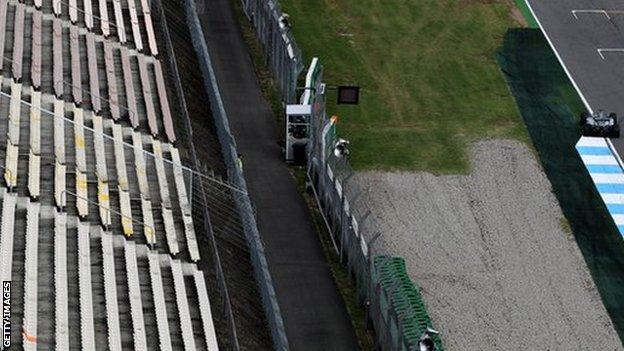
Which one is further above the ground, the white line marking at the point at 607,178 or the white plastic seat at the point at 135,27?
the white plastic seat at the point at 135,27

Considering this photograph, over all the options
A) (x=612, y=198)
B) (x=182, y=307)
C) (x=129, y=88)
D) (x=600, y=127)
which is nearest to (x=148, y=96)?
(x=129, y=88)

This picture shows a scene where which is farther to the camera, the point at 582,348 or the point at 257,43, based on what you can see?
the point at 257,43

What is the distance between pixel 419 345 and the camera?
35.1m

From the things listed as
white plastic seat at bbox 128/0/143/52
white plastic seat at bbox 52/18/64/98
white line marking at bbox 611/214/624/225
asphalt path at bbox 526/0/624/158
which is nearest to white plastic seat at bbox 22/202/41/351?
white plastic seat at bbox 52/18/64/98

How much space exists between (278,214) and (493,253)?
23.5ft

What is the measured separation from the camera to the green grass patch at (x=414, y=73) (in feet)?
168

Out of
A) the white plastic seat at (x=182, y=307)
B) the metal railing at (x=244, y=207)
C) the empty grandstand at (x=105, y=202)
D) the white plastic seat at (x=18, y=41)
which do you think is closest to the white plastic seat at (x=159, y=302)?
the empty grandstand at (x=105, y=202)

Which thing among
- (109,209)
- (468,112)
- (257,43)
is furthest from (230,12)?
(109,209)

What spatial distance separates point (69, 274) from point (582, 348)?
14.8 meters

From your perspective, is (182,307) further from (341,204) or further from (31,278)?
(341,204)

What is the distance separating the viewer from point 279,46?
178ft

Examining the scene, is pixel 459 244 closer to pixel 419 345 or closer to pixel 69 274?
pixel 419 345

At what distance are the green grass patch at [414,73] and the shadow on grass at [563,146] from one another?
73cm

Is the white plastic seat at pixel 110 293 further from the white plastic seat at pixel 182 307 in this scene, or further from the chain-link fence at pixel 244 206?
the chain-link fence at pixel 244 206
